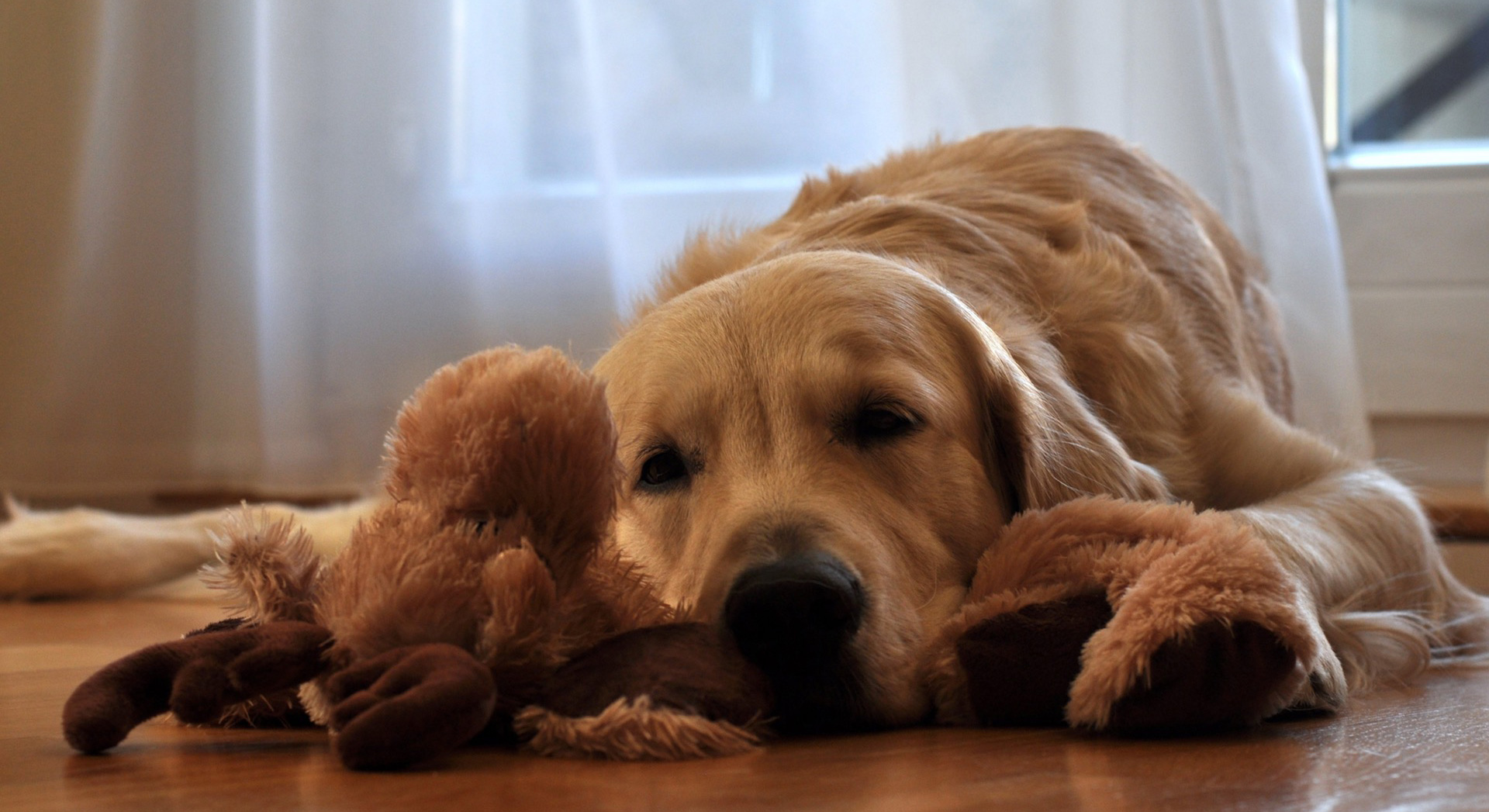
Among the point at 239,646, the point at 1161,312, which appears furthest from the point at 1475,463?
the point at 239,646

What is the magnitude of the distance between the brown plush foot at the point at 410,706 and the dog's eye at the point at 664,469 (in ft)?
1.62

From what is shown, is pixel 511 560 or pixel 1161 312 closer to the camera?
pixel 511 560

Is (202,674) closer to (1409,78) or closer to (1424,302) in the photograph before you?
(1424,302)

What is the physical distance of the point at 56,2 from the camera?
3.26 m

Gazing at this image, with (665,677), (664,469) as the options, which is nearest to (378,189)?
(664,469)

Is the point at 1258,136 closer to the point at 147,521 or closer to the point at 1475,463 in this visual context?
the point at 1475,463

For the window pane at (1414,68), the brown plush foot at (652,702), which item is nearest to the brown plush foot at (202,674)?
the brown plush foot at (652,702)

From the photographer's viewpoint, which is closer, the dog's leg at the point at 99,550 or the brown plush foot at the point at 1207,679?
the brown plush foot at the point at 1207,679

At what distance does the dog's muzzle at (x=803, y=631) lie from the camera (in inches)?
43.5

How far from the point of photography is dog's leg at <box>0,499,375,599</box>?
261 cm

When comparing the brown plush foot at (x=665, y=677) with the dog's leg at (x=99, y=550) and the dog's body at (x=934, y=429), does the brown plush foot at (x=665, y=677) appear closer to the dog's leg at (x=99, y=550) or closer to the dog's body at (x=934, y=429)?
the dog's body at (x=934, y=429)

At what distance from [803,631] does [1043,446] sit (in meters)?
0.48

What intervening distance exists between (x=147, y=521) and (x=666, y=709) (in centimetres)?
217

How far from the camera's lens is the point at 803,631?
1.12 metres
